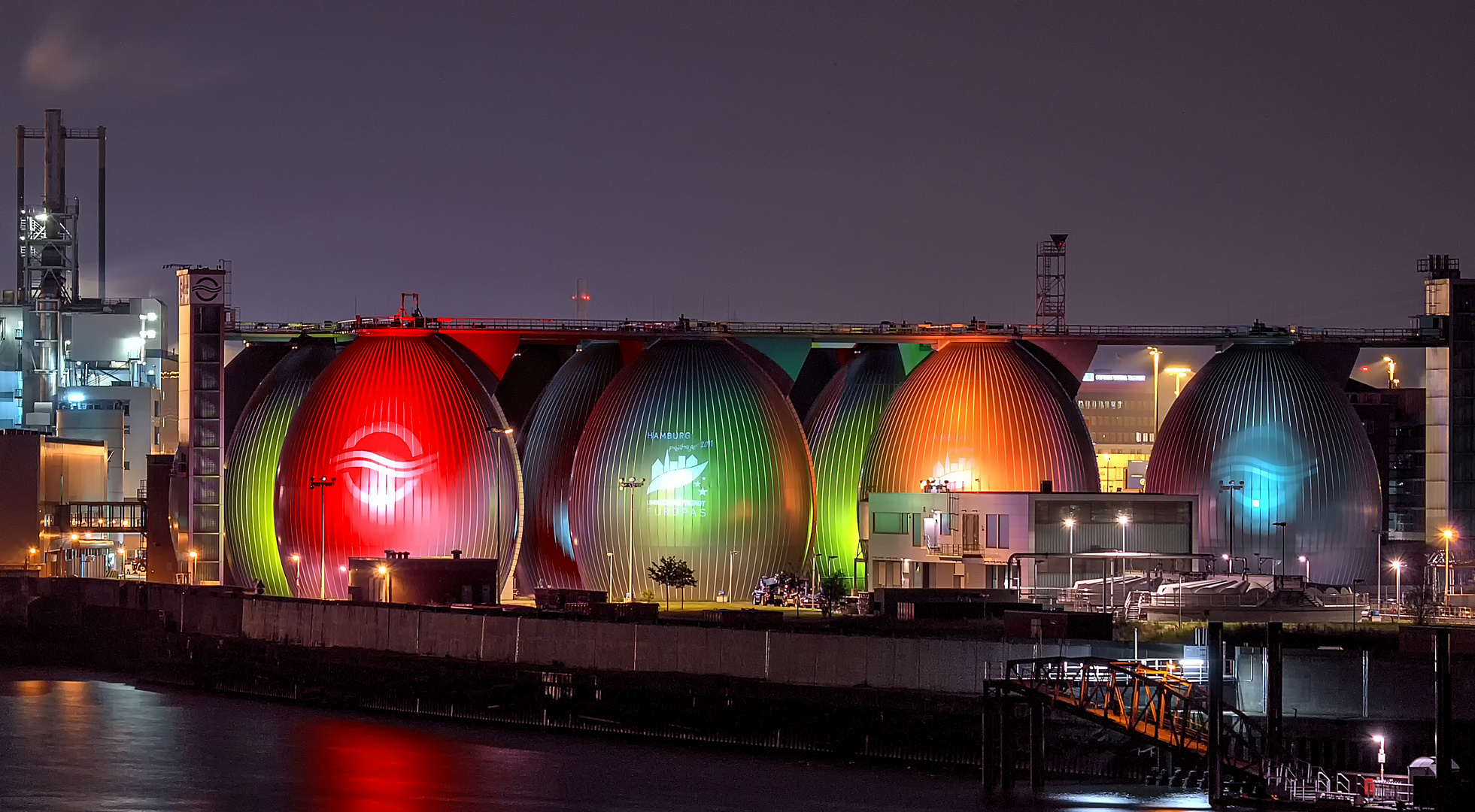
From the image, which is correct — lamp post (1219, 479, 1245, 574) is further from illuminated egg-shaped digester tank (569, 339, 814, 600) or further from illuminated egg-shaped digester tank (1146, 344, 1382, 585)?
illuminated egg-shaped digester tank (569, 339, 814, 600)

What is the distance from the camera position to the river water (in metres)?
47.3

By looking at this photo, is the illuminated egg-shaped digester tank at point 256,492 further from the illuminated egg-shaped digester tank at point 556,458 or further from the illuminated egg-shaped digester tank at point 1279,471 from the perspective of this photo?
the illuminated egg-shaped digester tank at point 1279,471

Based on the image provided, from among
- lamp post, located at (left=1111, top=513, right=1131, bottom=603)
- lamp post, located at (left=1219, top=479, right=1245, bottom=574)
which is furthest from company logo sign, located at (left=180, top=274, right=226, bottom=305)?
lamp post, located at (left=1219, top=479, right=1245, bottom=574)

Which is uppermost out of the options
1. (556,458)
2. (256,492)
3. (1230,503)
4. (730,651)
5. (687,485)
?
(556,458)

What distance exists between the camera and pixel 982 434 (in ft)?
294

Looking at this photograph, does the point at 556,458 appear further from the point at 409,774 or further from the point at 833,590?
the point at 409,774

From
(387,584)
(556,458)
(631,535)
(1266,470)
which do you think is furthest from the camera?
(556,458)

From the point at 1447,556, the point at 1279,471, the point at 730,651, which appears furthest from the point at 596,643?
the point at 1447,556

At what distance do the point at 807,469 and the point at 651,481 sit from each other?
7381mm

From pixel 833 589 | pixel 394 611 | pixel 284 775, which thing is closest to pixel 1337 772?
pixel 284 775

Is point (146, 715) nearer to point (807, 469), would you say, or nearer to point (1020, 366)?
point (807, 469)

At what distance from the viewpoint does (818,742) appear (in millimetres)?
54562

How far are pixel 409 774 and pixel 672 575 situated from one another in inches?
1319

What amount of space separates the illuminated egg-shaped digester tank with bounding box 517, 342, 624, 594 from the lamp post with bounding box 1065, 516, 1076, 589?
19.9 metres
